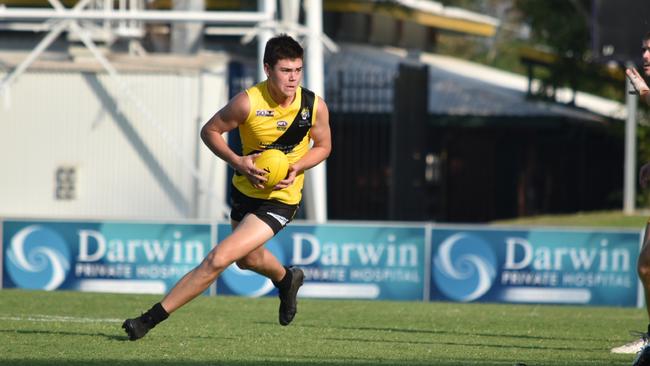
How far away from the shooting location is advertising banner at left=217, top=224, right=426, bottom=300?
20.2 meters

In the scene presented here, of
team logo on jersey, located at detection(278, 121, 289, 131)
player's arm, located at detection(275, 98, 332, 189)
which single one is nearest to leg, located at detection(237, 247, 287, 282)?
player's arm, located at detection(275, 98, 332, 189)

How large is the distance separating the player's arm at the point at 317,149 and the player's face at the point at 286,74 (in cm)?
40

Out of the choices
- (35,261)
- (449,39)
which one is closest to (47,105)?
(35,261)

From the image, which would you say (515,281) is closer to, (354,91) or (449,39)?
(354,91)

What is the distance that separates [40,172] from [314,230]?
9.37 metres

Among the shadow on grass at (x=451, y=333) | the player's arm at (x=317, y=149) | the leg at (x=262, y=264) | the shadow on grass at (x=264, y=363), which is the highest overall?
the player's arm at (x=317, y=149)

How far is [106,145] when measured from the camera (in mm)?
27734

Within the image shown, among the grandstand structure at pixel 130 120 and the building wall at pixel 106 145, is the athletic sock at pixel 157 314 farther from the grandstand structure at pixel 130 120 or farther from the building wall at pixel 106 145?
the building wall at pixel 106 145

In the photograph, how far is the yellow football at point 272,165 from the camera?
9.89 metres

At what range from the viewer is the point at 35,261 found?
20281 millimetres

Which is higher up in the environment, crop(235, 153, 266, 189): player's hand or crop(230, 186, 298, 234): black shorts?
crop(235, 153, 266, 189): player's hand

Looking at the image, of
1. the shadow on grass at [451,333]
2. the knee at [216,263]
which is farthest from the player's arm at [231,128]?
the shadow on grass at [451,333]

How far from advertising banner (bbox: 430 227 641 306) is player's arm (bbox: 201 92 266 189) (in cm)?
1040

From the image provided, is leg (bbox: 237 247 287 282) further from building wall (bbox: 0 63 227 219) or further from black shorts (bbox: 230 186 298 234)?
building wall (bbox: 0 63 227 219)
